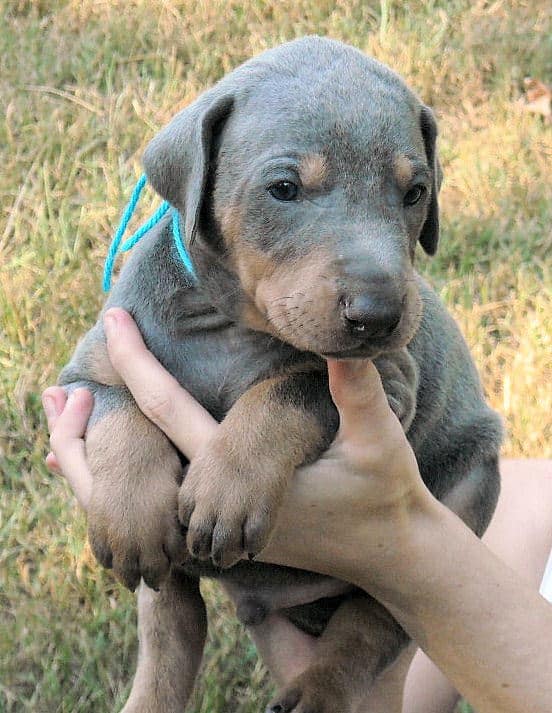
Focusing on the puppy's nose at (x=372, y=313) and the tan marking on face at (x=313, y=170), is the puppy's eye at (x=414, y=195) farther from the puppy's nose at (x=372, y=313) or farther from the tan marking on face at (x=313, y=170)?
the puppy's nose at (x=372, y=313)

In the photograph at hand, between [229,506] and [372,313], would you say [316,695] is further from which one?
[372,313]

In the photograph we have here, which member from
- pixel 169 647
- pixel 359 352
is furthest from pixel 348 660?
pixel 359 352

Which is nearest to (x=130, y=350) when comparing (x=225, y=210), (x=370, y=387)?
(x=225, y=210)

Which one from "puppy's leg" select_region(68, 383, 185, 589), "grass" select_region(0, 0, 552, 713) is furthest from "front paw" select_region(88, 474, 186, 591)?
"grass" select_region(0, 0, 552, 713)

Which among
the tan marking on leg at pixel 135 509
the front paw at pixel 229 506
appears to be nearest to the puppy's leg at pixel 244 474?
the front paw at pixel 229 506

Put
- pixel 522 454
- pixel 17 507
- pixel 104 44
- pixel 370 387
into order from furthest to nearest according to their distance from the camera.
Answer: pixel 104 44, pixel 522 454, pixel 17 507, pixel 370 387

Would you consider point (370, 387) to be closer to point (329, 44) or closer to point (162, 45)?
point (329, 44)
